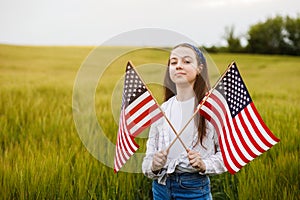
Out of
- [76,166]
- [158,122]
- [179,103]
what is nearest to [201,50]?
[179,103]

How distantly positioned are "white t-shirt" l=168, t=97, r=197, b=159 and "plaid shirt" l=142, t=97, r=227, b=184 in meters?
0.02

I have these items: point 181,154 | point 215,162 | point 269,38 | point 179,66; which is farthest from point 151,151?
point 269,38

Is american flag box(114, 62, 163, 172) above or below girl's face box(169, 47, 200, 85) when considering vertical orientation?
below

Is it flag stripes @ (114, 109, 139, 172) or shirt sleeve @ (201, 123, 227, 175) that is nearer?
shirt sleeve @ (201, 123, 227, 175)

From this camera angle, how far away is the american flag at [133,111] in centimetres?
162

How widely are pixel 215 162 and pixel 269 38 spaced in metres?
31.9

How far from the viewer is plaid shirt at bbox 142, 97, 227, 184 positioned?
1.57m

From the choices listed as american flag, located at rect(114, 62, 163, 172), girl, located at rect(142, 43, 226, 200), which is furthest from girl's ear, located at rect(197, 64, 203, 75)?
american flag, located at rect(114, 62, 163, 172)

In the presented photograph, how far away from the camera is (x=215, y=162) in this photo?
1598 millimetres

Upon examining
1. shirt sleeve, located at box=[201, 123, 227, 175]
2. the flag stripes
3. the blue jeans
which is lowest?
the blue jeans

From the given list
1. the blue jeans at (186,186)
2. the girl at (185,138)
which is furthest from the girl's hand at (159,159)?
the blue jeans at (186,186)

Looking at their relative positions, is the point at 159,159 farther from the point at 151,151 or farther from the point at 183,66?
the point at 183,66

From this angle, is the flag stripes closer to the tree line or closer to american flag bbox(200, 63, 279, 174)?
american flag bbox(200, 63, 279, 174)

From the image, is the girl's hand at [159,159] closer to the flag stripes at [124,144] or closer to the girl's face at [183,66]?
the flag stripes at [124,144]
